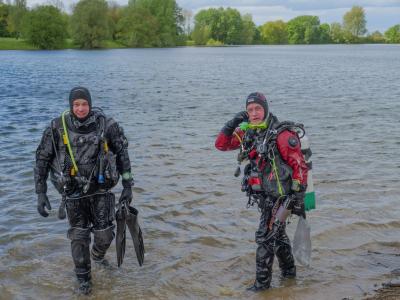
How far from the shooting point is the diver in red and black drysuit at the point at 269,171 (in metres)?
5.60

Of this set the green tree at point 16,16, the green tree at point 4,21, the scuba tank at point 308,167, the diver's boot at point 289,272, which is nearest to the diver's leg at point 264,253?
the diver's boot at point 289,272

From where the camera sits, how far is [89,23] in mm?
105312

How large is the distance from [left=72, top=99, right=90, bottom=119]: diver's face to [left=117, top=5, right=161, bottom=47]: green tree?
120260 mm

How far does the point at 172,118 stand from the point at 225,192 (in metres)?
10.4

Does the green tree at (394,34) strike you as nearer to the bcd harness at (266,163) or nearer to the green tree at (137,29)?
the green tree at (137,29)

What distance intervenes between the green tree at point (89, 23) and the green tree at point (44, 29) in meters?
2.94

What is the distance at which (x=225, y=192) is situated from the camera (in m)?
10.4

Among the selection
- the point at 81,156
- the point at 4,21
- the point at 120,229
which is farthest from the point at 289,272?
the point at 4,21

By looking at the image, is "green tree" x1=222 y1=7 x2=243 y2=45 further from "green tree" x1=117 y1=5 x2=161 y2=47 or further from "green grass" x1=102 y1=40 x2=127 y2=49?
"green grass" x1=102 y1=40 x2=127 y2=49

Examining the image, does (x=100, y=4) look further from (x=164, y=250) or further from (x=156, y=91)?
(x=164, y=250)

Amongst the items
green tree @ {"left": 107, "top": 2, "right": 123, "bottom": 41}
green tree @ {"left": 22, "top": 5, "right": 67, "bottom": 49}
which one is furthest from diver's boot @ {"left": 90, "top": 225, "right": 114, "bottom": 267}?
green tree @ {"left": 107, "top": 2, "right": 123, "bottom": 41}

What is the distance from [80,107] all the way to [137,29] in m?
121

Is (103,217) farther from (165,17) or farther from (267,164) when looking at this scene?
(165,17)

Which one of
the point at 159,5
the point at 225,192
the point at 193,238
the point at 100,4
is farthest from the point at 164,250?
the point at 159,5
